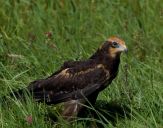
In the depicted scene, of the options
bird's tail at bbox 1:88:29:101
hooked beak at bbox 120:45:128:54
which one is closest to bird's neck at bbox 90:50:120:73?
hooked beak at bbox 120:45:128:54

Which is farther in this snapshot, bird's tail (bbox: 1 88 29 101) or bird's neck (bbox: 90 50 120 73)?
bird's neck (bbox: 90 50 120 73)

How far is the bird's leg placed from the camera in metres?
7.34

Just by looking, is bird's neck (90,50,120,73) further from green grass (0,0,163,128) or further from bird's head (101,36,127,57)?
green grass (0,0,163,128)

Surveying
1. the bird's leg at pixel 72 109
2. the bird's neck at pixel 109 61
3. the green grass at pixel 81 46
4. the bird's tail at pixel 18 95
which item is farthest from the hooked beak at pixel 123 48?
the bird's tail at pixel 18 95

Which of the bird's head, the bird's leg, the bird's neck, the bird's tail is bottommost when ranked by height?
the bird's leg

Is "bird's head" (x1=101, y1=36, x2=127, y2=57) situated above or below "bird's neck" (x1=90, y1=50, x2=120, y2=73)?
above

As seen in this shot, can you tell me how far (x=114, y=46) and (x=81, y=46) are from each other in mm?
1461

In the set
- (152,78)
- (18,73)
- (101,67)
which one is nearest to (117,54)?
(101,67)

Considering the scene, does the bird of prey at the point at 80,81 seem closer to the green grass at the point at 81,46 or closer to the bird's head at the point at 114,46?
the bird's head at the point at 114,46

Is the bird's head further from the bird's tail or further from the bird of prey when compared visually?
the bird's tail

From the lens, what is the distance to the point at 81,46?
29.0ft

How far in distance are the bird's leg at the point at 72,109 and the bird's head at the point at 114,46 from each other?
21.7 inches

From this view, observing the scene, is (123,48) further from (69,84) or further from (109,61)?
(69,84)

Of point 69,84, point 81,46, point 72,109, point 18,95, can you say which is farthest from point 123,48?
point 81,46
